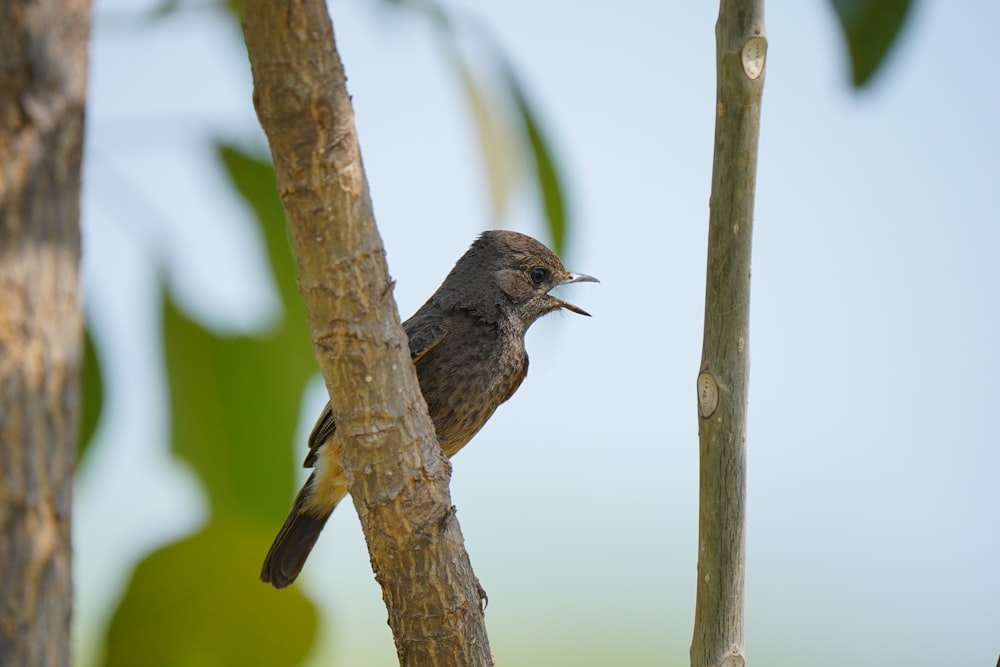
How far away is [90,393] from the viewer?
65.7 inches

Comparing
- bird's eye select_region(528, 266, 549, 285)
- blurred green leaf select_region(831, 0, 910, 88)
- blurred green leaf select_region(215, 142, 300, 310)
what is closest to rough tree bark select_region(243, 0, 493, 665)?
blurred green leaf select_region(215, 142, 300, 310)

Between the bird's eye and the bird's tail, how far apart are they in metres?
1.16

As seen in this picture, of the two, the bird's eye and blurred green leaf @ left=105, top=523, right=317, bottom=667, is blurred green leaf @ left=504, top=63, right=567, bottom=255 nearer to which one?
blurred green leaf @ left=105, top=523, right=317, bottom=667

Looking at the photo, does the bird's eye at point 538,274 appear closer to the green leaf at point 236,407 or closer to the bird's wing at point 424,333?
the bird's wing at point 424,333

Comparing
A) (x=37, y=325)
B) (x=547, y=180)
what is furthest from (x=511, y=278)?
(x=37, y=325)

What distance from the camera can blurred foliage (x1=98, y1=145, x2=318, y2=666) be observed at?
1.46 m

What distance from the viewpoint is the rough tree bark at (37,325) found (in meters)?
1.29

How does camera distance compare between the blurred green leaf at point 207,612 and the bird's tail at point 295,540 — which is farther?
the bird's tail at point 295,540

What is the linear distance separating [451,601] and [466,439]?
1.43m

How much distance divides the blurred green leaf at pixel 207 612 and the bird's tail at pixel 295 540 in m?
2.42

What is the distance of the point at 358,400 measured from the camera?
7.47 feet

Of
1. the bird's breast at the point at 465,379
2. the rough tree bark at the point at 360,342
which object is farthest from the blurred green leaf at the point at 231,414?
the bird's breast at the point at 465,379

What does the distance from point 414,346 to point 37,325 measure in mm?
2472

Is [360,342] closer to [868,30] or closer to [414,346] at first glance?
[868,30]
